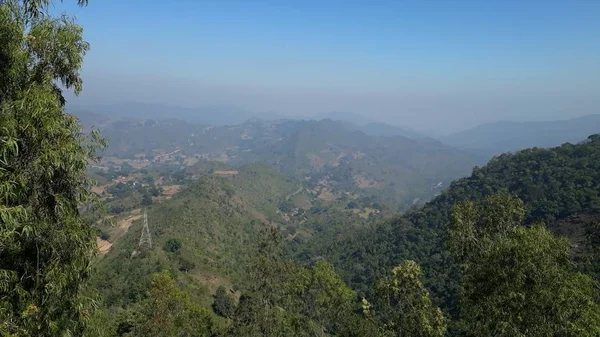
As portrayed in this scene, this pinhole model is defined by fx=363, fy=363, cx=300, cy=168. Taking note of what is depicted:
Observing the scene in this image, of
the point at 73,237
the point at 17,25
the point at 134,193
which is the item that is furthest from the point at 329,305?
the point at 134,193

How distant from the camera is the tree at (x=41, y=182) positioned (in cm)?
549

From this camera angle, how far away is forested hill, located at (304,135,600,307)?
168ft

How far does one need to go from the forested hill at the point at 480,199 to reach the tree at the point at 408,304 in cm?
3249

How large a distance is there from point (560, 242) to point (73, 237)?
1218 centimetres

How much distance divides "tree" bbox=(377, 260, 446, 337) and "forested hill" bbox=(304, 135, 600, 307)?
1279 inches

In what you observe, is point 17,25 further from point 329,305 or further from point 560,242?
point 329,305

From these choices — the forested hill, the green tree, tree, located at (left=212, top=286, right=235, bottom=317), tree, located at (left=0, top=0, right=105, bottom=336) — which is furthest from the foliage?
tree, located at (left=0, top=0, right=105, bottom=336)

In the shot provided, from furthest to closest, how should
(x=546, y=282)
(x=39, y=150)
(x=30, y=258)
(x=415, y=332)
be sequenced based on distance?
1. (x=415, y=332)
2. (x=546, y=282)
3. (x=30, y=258)
4. (x=39, y=150)

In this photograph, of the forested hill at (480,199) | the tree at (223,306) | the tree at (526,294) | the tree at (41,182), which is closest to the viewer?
the tree at (41,182)

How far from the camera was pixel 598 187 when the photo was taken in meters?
52.5

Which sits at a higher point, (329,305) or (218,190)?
(329,305)

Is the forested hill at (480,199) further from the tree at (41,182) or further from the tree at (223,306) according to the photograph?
the tree at (41,182)

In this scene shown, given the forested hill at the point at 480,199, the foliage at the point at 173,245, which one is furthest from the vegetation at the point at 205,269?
the foliage at the point at 173,245

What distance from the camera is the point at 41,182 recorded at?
5.96 metres
